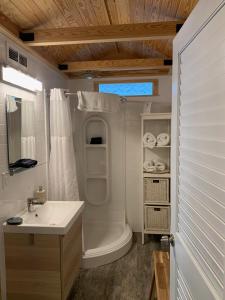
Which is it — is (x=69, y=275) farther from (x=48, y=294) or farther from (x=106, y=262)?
(x=106, y=262)

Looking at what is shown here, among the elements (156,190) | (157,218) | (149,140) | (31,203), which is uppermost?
(149,140)

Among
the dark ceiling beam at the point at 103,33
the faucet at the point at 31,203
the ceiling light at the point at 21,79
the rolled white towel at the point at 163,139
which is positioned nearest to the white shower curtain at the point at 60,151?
the ceiling light at the point at 21,79

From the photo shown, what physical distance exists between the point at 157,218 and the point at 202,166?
2.47m

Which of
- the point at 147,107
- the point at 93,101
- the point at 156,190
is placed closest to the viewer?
the point at 93,101

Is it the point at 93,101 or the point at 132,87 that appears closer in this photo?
the point at 93,101

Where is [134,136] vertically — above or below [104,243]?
above

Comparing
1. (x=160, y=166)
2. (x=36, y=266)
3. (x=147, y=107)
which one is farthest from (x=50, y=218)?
(x=147, y=107)

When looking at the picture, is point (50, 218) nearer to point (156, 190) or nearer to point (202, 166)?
point (156, 190)

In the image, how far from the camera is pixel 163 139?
10.9 feet

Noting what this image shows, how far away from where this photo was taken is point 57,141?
2672mm

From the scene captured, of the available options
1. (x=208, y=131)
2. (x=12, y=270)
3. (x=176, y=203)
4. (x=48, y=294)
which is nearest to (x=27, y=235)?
(x=12, y=270)

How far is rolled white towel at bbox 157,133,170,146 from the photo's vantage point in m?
3.29

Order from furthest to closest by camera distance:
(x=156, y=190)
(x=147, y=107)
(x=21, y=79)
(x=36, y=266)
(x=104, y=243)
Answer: (x=147, y=107)
(x=156, y=190)
(x=104, y=243)
(x=21, y=79)
(x=36, y=266)

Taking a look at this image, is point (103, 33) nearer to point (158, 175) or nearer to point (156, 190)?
point (158, 175)
